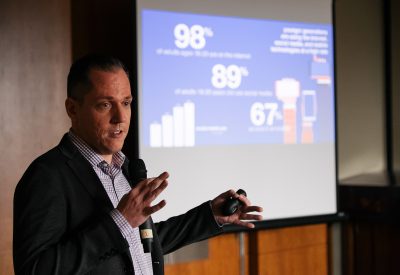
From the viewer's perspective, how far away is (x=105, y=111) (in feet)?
5.50

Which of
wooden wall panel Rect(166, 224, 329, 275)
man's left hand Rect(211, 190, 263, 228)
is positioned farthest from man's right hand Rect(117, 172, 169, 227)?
wooden wall panel Rect(166, 224, 329, 275)

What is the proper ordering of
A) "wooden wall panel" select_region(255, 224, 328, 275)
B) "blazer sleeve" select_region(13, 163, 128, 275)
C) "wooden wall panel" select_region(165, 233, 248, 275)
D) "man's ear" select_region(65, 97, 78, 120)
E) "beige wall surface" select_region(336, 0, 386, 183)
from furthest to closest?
"beige wall surface" select_region(336, 0, 386, 183), "wooden wall panel" select_region(255, 224, 328, 275), "wooden wall panel" select_region(165, 233, 248, 275), "man's ear" select_region(65, 97, 78, 120), "blazer sleeve" select_region(13, 163, 128, 275)

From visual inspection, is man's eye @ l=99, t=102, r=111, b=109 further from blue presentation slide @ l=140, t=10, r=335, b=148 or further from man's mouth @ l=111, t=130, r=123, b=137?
blue presentation slide @ l=140, t=10, r=335, b=148

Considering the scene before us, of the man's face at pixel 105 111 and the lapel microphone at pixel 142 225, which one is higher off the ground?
the man's face at pixel 105 111

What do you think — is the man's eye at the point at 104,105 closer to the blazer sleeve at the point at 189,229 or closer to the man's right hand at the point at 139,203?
the man's right hand at the point at 139,203

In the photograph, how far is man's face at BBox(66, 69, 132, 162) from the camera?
1.67m

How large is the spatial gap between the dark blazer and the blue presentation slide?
1976 millimetres

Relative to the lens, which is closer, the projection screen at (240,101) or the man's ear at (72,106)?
the man's ear at (72,106)

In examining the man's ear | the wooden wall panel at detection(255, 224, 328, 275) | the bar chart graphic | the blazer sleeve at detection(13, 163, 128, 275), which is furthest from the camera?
the wooden wall panel at detection(255, 224, 328, 275)

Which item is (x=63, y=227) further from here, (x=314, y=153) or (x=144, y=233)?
(x=314, y=153)

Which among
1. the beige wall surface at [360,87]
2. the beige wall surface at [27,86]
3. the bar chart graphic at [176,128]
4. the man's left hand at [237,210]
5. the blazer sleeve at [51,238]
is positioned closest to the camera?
the blazer sleeve at [51,238]

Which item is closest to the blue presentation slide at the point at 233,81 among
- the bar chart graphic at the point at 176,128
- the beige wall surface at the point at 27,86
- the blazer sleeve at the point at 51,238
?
the bar chart graphic at the point at 176,128

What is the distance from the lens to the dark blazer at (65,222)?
1.48 meters

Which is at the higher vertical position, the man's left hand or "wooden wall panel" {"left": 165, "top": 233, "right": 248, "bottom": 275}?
the man's left hand
